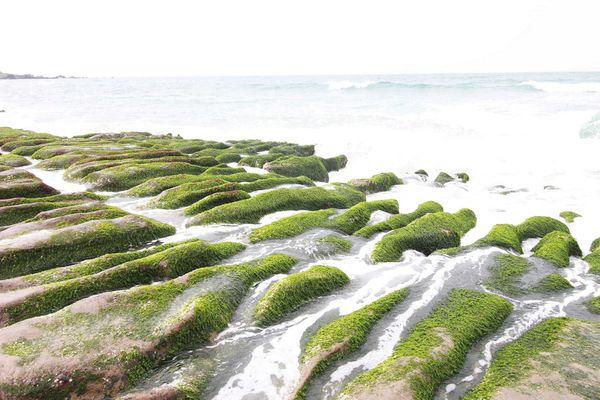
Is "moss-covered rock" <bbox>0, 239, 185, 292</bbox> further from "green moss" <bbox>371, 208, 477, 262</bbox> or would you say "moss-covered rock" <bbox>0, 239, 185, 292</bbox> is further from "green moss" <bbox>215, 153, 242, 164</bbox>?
"green moss" <bbox>215, 153, 242, 164</bbox>

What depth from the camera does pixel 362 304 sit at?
6.28 meters

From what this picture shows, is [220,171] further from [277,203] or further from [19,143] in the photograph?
[19,143]

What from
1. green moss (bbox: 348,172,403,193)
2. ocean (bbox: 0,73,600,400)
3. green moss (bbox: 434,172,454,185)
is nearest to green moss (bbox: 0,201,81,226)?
ocean (bbox: 0,73,600,400)

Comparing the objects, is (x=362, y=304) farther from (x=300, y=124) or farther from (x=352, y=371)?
(x=300, y=124)

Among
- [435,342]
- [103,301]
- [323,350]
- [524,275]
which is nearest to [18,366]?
[103,301]

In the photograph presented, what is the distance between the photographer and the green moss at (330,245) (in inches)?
323

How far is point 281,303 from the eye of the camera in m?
6.03

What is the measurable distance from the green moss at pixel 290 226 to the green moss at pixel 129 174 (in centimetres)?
668

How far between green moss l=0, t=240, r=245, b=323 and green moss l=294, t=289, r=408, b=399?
9.83ft

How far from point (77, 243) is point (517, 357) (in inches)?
311

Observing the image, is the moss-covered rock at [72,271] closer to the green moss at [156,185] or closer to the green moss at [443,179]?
the green moss at [156,185]

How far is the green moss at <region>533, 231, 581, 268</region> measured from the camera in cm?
813

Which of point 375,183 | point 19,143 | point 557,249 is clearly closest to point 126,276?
point 557,249

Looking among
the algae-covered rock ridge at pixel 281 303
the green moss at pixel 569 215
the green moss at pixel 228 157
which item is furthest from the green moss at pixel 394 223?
the green moss at pixel 228 157
